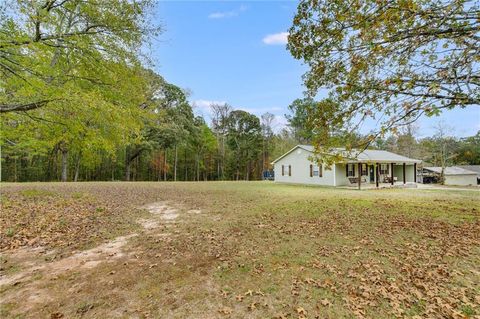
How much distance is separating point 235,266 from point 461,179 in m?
44.9

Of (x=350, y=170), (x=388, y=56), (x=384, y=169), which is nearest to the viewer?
(x=388, y=56)

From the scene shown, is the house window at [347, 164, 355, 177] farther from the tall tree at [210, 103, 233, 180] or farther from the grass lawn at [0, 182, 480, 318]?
the tall tree at [210, 103, 233, 180]

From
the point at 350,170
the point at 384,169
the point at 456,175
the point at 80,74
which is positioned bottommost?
the point at 456,175

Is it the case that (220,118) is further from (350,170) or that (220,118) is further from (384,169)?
(384,169)

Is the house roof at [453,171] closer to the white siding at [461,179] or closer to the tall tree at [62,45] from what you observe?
the white siding at [461,179]

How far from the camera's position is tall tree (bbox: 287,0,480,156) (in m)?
4.24

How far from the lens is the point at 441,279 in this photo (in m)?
3.72

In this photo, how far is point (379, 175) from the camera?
2270 centimetres

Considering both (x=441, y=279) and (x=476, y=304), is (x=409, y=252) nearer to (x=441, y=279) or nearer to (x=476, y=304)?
(x=441, y=279)

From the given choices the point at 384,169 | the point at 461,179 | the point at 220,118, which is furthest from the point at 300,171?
the point at 461,179

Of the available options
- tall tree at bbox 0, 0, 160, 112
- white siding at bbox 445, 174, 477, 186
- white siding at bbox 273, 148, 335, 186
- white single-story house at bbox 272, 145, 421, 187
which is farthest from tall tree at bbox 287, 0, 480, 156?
white siding at bbox 445, 174, 477, 186

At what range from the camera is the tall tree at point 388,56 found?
4238mm

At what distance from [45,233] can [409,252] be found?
737 cm

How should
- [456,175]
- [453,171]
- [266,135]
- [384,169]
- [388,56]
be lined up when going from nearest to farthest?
1. [388,56]
2. [384,169]
3. [453,171]
4. [456,175]
5. [266,135]
